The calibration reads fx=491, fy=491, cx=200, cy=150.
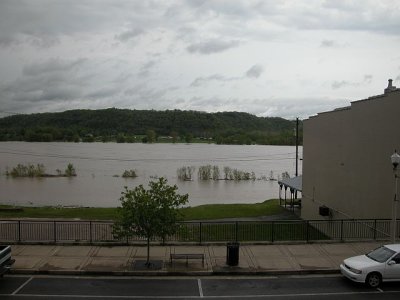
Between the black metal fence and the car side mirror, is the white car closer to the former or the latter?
the car side mirror

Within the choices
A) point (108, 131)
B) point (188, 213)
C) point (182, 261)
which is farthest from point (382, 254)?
point (108, 131)

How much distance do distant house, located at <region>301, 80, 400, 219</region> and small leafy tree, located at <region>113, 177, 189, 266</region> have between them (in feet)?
37.6

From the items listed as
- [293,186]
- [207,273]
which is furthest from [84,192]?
[207,273]

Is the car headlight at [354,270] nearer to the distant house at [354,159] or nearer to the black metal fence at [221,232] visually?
the black metal fence at [221,232]

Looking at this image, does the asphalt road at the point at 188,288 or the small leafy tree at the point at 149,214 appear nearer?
the asphalt road at the point at 188,288

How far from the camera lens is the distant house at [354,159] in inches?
976

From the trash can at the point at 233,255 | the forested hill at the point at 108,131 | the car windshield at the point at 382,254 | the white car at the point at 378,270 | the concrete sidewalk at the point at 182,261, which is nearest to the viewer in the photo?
the white car at the point at 378,270

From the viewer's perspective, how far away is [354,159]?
29.0 meters

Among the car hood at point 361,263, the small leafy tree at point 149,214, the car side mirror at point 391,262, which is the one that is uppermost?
the small leafy tree at point 149,214

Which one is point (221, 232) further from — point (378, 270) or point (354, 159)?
point (378, 270)

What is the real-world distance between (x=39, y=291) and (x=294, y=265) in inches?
351

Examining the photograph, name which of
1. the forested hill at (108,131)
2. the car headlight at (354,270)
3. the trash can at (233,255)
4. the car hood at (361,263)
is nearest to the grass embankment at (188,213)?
the trash can at (233,255)

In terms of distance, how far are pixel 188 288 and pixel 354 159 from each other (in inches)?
659

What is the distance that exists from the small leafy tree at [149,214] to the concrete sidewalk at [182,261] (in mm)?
1125
